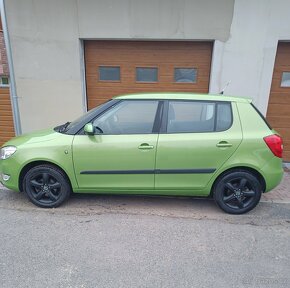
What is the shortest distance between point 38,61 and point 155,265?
208 inches

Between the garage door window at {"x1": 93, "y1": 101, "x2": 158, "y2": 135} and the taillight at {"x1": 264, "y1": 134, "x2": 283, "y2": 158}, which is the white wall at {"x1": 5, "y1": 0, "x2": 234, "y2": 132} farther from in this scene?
the taillight at {"x1": 264, "y1": 134, "x2": 283, "y2": 158}

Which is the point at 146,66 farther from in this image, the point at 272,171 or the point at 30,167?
the point at 272,171

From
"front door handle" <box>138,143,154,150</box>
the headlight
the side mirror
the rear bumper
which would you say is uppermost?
the side mirror

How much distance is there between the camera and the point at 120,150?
322cm

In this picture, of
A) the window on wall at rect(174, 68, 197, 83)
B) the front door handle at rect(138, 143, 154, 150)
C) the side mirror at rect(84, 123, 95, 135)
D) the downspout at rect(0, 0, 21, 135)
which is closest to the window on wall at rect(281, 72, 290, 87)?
the window on wall at rect(174, 68, 197, 83)

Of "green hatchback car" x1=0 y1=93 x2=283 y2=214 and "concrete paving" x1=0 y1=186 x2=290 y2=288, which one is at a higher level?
"green hatchback car" x1=0 y1=93 x2=283 y2=214

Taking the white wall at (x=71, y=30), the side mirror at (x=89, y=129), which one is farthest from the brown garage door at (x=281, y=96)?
the side mirror at (x=89, y=129)

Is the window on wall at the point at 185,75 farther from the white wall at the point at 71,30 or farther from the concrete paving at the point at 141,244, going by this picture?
the concrete paving at the point at 141,244

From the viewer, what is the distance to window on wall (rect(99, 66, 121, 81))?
581 centimetres

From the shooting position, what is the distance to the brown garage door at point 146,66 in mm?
5605

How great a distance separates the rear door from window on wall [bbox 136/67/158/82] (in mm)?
2686

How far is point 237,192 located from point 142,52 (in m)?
3.88

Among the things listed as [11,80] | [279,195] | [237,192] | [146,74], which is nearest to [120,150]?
[237,192]

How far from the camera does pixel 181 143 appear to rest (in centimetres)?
319
